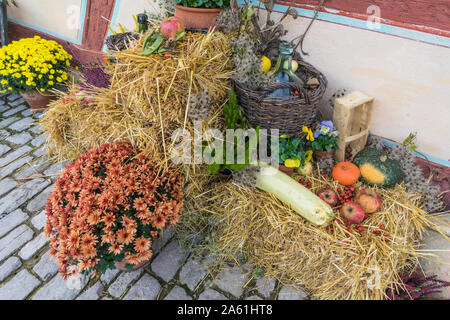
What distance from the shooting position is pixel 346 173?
2.55 metres

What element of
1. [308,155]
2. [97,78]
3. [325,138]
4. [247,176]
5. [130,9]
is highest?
[130,9]

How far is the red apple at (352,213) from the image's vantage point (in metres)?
2.29

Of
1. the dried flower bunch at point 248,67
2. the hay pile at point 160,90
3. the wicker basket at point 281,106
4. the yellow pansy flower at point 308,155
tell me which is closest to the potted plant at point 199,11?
the hay pile at point 160,90

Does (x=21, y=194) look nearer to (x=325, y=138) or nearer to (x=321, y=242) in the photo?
(x=321, y=242)

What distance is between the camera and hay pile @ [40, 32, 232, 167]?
2.29 metres

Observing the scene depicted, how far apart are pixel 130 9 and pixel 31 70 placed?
1669mm

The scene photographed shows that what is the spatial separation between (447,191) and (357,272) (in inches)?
53.9

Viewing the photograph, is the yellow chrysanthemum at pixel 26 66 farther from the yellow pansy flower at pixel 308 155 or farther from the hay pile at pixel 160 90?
the yellow pansy flower at pixel 308 155

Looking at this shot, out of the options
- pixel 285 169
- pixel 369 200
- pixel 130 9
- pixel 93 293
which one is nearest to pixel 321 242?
pixel 369 200

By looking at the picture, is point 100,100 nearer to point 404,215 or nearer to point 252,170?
point 252,170

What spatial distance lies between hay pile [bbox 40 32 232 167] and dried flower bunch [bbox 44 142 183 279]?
0.26 meters

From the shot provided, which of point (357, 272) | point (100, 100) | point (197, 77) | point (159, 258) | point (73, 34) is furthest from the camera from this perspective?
point (73, 34)

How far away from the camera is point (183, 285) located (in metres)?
2.36

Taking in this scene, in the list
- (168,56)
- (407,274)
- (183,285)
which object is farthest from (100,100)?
(407,274)
